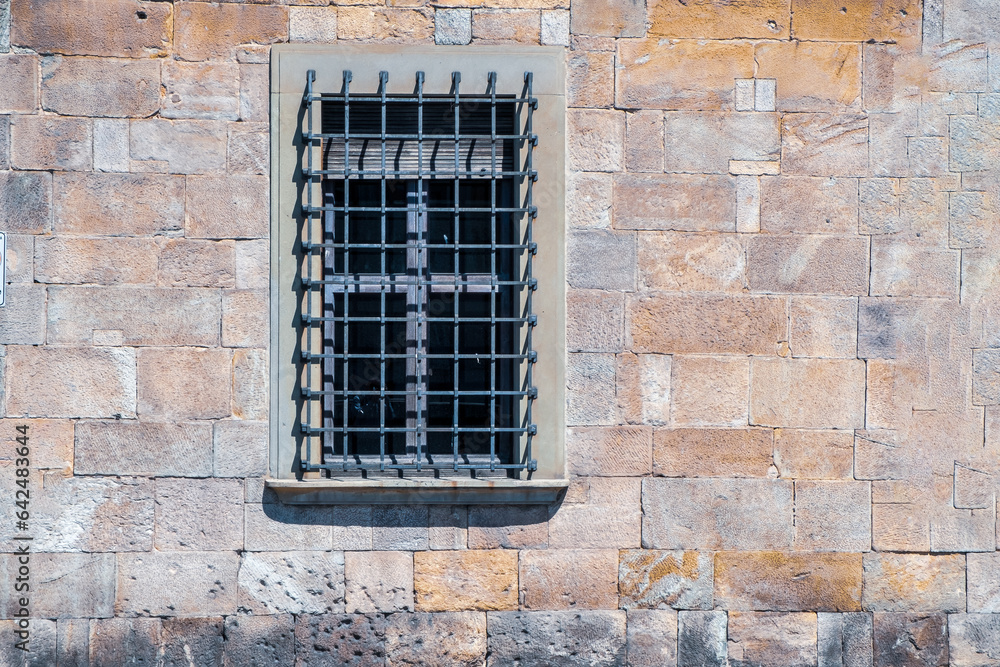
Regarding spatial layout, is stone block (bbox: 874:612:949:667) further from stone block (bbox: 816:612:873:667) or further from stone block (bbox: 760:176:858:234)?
stone block (bbox: 760:176:858:234)

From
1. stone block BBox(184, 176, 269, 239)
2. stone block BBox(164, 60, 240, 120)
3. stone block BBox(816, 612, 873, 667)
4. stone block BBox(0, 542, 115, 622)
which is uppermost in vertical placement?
stone block BBox(164, 60, 240, 120)

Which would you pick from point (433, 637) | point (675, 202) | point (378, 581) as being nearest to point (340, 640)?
point (378, 581)

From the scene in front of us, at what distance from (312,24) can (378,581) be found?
250cm

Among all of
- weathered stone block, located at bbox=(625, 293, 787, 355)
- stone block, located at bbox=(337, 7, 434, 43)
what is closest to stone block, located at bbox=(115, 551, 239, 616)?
weathered stone block, located at bbox=(625, 293, 787, 355)

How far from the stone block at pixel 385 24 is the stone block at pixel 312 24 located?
0.04 m

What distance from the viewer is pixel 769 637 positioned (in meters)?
3.71

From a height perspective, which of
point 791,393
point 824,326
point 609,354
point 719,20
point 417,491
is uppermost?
point 719,20

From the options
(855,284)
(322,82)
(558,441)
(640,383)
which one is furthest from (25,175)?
(855,284)

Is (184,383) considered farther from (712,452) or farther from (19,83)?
(712,452)

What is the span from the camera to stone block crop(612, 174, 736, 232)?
3.69 metres

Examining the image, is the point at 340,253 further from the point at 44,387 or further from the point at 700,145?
the point at 700,145

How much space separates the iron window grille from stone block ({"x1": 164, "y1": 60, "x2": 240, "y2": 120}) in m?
0.34

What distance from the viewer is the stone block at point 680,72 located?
145 inches

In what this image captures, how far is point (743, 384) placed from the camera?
3697 millimetres
